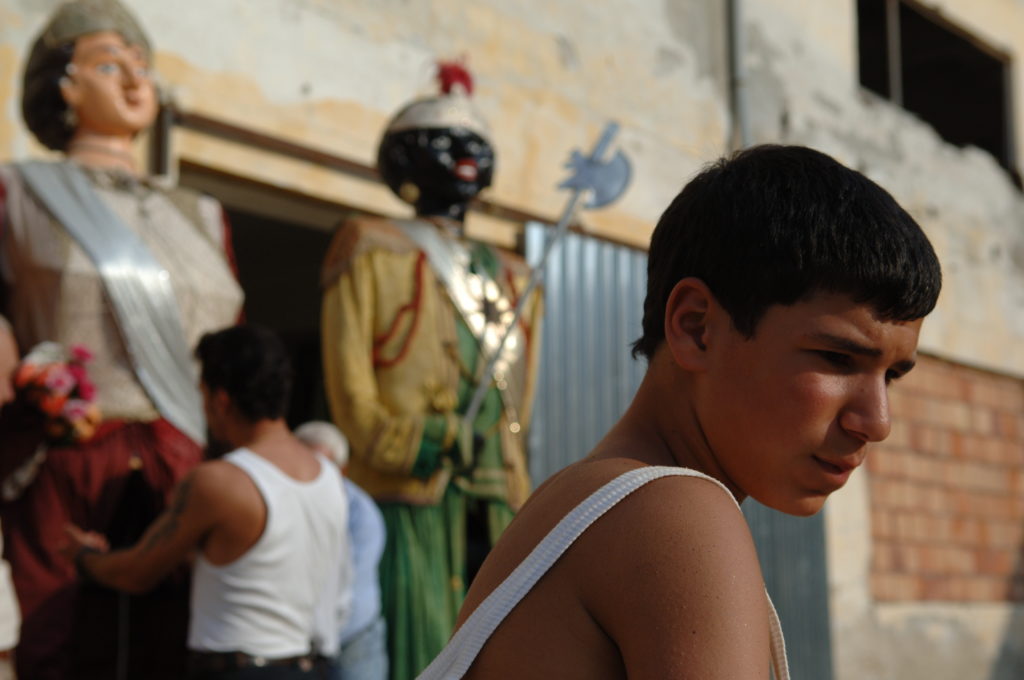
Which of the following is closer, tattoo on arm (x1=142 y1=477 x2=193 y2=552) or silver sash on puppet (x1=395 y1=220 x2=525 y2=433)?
tattoo on arm (x1=142 y1=477 x2=193 y2=552)

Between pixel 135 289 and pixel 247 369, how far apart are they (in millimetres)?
554

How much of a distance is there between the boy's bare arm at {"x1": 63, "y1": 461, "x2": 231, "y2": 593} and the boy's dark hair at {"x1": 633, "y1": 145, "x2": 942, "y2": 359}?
1808 mm

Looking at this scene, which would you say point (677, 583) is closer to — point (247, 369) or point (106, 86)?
point (247, 369)

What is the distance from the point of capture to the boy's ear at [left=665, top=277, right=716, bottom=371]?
50.8 inches

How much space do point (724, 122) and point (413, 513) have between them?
417 cm

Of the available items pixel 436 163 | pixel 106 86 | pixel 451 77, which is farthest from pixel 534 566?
pixel 451 77

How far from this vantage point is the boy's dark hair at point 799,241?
1229mm

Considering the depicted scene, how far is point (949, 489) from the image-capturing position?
873 centimetres

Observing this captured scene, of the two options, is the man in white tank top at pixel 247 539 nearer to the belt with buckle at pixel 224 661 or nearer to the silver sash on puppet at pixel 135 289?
the belt with buckle at pixel 224 661

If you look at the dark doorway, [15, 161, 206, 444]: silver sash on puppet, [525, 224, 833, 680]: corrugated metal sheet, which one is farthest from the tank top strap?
the dark doorway

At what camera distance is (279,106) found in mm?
5055

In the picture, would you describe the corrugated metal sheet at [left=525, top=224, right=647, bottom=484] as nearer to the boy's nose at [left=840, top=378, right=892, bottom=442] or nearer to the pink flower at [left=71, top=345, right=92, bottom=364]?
the pink flower at [left=71, top=345, right=92, bottom=364]

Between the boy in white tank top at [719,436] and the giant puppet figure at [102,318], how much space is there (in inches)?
82.7

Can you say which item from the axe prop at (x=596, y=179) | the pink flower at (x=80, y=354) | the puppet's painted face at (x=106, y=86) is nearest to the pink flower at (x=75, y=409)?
the pink flower at (x=80, y=354)
